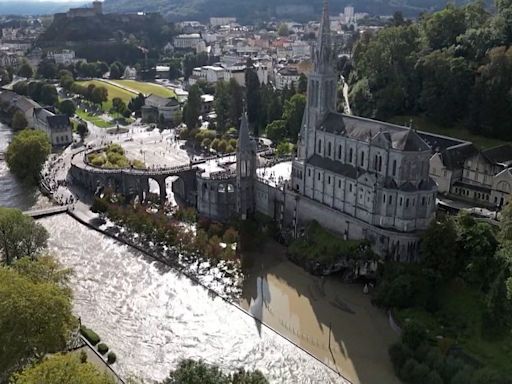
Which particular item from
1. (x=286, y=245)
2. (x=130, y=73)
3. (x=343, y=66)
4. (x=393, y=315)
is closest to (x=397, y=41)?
(x=343, y=66)

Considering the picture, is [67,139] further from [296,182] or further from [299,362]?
[299,362]

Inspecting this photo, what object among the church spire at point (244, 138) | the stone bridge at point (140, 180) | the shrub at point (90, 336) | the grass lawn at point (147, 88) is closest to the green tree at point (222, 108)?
the stone bridge at point (140, 180)

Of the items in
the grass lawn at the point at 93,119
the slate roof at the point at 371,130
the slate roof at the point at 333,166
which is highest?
the slate roof at the point at 371,130

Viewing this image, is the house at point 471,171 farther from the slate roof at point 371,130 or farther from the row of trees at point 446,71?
the row of trees at point 446,71

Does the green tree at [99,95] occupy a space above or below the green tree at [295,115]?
below

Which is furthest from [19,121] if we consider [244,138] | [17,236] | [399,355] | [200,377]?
[200,377]
